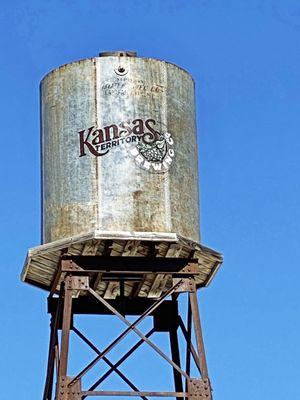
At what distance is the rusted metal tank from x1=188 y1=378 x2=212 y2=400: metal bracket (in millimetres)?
2538

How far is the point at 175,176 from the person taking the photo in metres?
27.5

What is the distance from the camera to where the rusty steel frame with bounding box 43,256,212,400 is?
1045 inches

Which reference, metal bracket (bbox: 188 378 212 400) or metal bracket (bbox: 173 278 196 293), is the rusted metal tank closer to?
metal bracket (bbox: 173 278 196 293)

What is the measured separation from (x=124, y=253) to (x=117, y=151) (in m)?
1.84

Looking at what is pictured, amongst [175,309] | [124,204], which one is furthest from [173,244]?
[175,309]

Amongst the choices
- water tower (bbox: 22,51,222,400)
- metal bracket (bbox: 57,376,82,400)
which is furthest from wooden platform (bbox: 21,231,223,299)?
metal bracket (bbox: 57,376,82,400)

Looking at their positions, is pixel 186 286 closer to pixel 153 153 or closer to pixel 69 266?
pixel 69 266

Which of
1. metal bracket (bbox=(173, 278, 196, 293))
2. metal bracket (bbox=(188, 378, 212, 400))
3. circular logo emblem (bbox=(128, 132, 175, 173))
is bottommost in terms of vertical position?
metal bracket (bbox=(188, 378, 212, 400))

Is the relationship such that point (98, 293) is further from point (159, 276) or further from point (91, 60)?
point (91, 60)

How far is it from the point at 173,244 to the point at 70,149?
250 centimetres

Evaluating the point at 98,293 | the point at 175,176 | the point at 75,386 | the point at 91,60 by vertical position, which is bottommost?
the point at 75,386

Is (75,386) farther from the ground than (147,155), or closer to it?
closer to it

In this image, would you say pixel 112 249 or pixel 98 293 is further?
pixel 98 293

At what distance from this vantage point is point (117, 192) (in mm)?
27062
